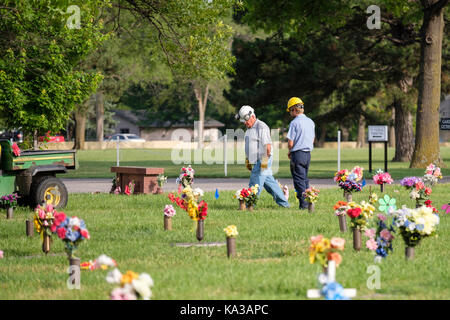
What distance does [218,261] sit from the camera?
855cm

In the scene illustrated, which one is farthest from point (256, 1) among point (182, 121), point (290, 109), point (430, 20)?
point (182, 121)

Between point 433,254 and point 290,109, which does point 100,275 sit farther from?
point 290,109

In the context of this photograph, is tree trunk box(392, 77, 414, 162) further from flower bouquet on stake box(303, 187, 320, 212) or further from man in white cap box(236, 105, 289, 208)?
flower bouquet on stake box(303, 187, 320, 212)

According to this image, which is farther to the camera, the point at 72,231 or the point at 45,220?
the point at 45,220

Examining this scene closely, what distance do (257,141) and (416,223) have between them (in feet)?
21.9

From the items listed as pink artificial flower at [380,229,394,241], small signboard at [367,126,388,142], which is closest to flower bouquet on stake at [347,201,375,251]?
pink artificial flower at [380,229,394,241]

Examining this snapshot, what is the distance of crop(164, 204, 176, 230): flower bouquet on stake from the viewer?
36.8 feet

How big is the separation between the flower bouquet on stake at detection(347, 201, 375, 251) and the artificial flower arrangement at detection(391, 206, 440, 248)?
1053 millimetres

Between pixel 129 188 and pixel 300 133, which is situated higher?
pixel 300 133

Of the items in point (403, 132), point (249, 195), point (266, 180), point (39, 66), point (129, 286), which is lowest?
point (129, 286)

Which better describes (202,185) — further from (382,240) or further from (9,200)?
(382,240)

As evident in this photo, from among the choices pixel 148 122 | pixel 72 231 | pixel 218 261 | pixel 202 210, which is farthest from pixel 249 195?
pixel 148 122

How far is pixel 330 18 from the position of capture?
33.1 metres

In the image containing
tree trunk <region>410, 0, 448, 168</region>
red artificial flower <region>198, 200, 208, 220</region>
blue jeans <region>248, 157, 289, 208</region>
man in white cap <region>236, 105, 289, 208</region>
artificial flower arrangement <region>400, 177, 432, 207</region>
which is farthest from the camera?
tree trunk <region>410, 0, 448, 168</region>
